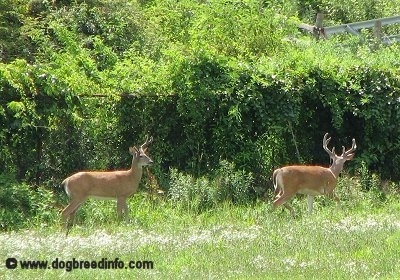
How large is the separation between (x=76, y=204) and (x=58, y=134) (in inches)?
89.3

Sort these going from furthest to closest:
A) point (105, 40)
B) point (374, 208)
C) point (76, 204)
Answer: point (105, 40) < point (374, 208) < point (76, 204)

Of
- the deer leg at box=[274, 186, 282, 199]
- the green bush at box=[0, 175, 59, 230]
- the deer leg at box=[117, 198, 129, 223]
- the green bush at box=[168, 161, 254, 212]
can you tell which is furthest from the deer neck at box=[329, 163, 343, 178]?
the green bush at box=[0, 175, 59, 230]

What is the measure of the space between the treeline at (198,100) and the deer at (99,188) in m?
1.58

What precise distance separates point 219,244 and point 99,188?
12.1ft

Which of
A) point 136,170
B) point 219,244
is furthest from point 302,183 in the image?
point 219,244

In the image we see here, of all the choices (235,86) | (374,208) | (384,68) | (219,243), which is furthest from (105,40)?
(219,243)

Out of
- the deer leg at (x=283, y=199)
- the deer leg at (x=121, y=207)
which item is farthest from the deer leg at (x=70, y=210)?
the deer leg at (x=283, y=199)

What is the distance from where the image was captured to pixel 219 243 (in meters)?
13.2

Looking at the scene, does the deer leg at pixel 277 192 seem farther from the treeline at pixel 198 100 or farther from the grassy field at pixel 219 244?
the treeline at pixel 198 100

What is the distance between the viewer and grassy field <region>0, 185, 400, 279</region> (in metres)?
11.4

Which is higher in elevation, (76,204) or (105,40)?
(105,40)

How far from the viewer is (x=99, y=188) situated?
641 inches

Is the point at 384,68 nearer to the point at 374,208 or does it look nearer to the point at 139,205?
the point at 374,208

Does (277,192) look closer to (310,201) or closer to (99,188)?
(310,201)
